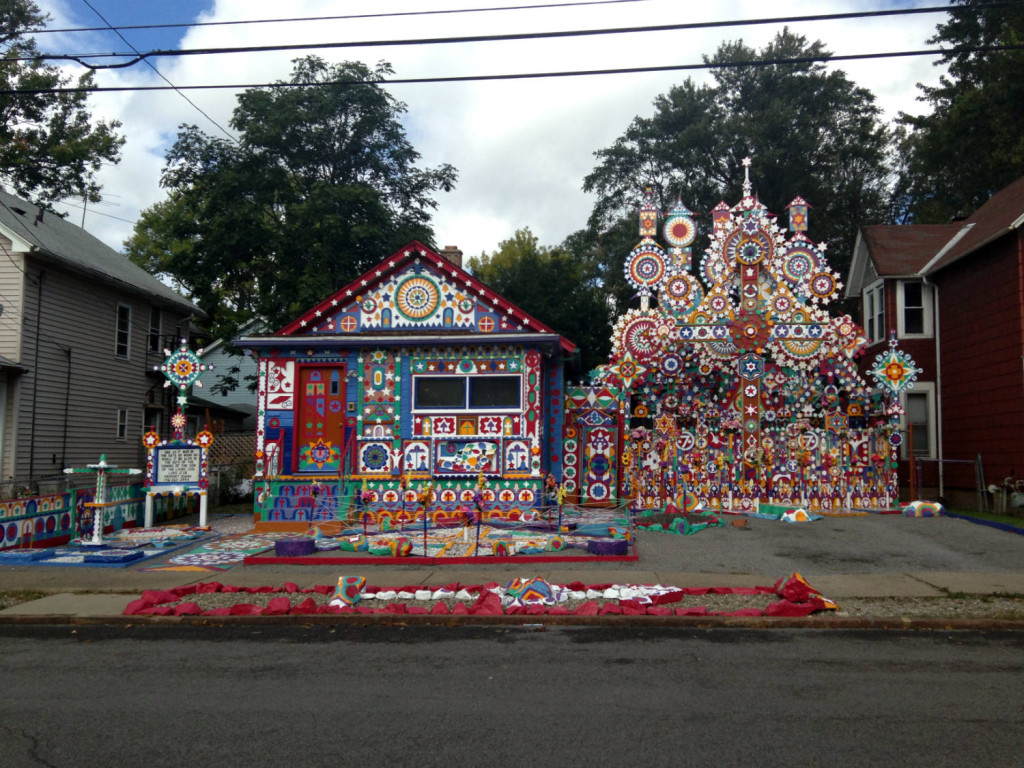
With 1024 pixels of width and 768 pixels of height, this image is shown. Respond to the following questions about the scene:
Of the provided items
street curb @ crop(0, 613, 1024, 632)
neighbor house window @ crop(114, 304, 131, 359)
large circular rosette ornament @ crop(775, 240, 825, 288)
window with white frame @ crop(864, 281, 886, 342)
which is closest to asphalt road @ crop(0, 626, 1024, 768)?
street curb @ crop(0, 613, 1024, 632)

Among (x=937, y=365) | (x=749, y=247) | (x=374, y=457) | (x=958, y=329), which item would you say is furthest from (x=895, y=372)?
(x=374, y=457)

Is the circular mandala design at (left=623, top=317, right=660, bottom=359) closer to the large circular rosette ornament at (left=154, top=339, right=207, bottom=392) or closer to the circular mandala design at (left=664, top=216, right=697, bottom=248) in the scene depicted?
the circular mandala design at (left=664, top=216, right=697, bottom=248)

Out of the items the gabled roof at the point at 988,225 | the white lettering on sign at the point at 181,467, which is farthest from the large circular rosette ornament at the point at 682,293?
the white lettering on sign at the point at 181,467

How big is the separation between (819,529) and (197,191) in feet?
78.5

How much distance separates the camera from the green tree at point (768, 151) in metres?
37.8

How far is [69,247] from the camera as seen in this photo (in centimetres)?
2364

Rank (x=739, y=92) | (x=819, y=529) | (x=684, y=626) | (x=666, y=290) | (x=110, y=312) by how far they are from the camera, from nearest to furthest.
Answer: (x=684, y=626)
(x=819, y=529)
(x=666, y=290)
(x=110, y=312)
(x=739, y=92)

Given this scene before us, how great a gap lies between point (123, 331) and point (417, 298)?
43.3 ft

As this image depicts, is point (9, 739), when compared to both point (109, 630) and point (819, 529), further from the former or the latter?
point (819, 529)

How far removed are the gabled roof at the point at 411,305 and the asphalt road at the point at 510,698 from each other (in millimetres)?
8703

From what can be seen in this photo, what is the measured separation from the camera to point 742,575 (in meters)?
11.6

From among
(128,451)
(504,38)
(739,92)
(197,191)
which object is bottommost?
(128,451)

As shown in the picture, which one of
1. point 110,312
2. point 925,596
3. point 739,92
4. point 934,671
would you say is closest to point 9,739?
point 934,671

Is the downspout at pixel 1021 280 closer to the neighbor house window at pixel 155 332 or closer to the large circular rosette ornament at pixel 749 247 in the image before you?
the large circular rosette ornament at pixel 749 247
